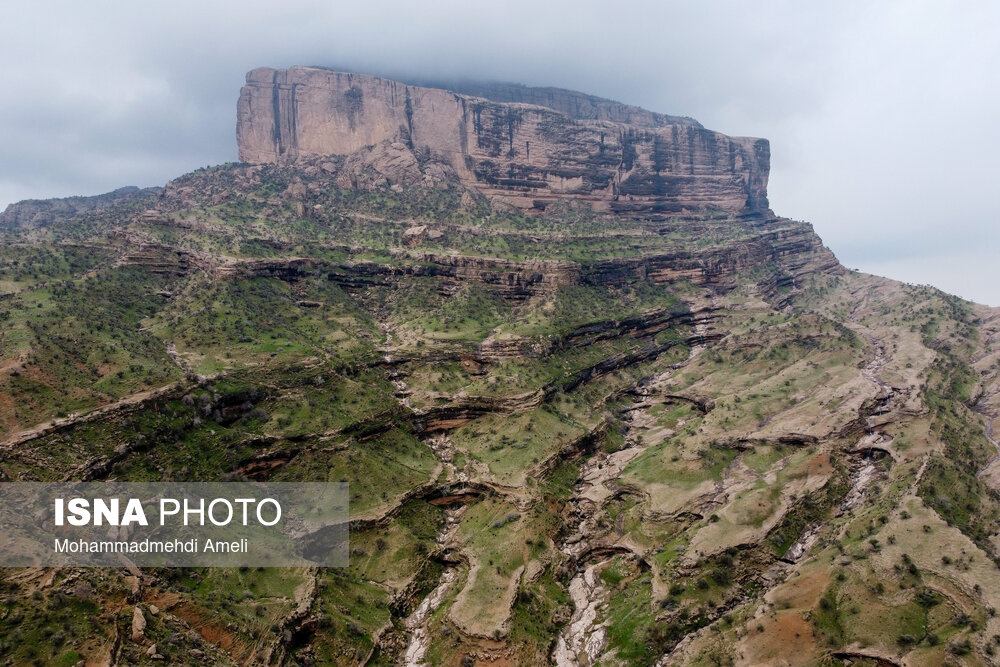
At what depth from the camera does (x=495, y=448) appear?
9681 centimetres

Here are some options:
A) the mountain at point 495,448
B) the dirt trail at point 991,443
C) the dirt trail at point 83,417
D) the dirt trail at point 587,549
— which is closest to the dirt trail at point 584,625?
the dirt trail at point 587,549

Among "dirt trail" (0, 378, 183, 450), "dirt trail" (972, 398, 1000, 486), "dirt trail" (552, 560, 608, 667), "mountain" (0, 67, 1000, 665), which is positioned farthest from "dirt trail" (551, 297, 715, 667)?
"dirt trail" (0, 378, 183, 450)

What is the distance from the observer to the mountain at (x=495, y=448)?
182 ft

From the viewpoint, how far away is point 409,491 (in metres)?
83.9

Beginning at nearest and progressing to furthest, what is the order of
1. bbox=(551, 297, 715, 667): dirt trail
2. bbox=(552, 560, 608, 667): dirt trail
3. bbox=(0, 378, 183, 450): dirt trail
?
bbox=(0, 378, 183, 450): dirt trail → bbox=(552, 560, 608, 667): dirt trail → bbox=(551, 297, 715, 667): dirt trail

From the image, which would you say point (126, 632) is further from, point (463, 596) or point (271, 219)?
point (271, 219)

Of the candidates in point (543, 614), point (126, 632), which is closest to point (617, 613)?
point (543, 614)

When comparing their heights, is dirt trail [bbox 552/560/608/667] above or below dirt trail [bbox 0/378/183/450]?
below

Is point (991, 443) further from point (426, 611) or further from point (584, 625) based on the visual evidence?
point (426, 611)

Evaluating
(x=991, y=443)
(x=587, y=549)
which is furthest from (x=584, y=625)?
Answer: (x=991, y=443)

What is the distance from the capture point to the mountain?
182 feet

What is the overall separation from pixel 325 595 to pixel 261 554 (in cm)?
840

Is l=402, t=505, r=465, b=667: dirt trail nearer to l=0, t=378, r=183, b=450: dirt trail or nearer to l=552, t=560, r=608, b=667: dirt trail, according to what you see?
l=552, t=560, r=608, b=667: dirt trail

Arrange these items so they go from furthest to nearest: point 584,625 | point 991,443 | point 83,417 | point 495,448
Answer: point 495,448 < point 991,443 < point 584,625 < point 83,417
